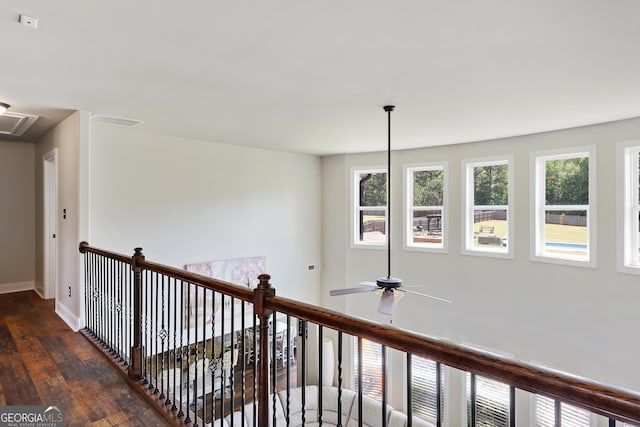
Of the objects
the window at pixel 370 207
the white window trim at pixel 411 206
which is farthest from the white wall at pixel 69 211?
the white window trim at pixel 411 206

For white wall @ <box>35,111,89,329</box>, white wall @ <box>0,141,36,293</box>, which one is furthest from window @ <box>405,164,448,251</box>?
white wall @ <box>0,141,36,293</box>

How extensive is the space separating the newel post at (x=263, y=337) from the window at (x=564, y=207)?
4.76m

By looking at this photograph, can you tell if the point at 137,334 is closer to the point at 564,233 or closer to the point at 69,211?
the point at 69,211

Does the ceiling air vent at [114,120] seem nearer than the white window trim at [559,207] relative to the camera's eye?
Yes

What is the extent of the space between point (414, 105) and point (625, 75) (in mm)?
1698

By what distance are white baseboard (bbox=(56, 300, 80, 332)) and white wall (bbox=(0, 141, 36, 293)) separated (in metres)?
1.98

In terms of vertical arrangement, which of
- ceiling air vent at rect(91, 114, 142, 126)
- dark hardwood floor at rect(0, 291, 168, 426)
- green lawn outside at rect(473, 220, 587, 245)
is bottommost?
dark hardwood floor at rect(0, 291, 168, 426)

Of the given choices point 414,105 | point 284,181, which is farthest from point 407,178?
point 414,105

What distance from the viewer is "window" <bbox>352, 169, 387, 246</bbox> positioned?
7004 millimetres

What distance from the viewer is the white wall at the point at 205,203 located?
4805 millimetres

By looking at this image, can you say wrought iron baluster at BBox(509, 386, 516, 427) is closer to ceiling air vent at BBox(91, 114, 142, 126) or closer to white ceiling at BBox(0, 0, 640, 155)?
white ceiling at BBox(0, 0, 640, 155)

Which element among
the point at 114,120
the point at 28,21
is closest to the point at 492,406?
the point at 114,120

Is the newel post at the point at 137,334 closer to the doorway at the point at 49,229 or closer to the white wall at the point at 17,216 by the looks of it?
the doorway at the point at 49,229

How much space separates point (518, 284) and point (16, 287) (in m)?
7.82
